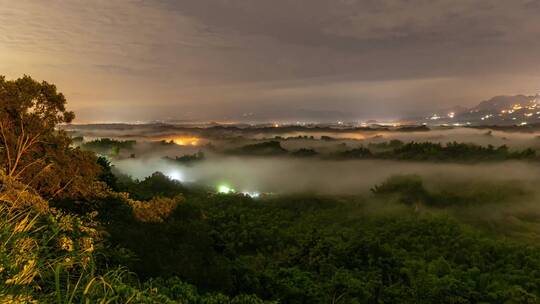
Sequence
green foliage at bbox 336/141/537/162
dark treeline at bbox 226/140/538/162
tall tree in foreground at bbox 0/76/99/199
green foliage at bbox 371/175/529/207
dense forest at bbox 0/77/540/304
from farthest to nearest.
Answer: dark treeline at bbox 226/140/538/162, green foliage at bbox 336/141/537/162, green foliage at bbox 371/175/529/207, tall tree in foreground at bbox 0/76/99/199, dense forest at bbox 0/77/540/304

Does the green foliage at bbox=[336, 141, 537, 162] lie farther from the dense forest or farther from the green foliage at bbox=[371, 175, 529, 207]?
the dense forest

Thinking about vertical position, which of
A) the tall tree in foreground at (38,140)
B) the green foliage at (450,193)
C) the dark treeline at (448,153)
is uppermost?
the tall tree in foreground at (38,140)

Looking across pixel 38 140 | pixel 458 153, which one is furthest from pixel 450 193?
pixel 38 140

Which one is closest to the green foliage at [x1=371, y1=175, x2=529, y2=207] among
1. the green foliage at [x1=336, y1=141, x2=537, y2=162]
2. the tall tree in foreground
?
the green foliage at [x1=336, y1=141, x2=537, y2=162]

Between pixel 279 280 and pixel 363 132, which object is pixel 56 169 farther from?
pixel 363 132

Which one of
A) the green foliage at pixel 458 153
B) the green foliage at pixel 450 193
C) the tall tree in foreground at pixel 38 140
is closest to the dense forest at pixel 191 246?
the tall tree in foreground at pixel 38 140

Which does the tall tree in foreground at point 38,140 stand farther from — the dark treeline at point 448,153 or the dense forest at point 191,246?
the dark treeline at point 448,153

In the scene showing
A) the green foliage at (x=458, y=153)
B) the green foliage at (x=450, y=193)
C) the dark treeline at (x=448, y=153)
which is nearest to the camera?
the green foliage at (x=450, y=193)
